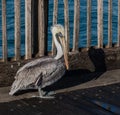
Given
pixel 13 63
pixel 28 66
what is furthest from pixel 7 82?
pixel 28 66

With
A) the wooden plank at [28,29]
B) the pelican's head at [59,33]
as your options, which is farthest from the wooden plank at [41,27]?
the pelican's head at [59,33]

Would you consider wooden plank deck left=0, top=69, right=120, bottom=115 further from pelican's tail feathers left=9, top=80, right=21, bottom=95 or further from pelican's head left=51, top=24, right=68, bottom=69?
pelican's head left=51, top=24, right=68, bottom=69

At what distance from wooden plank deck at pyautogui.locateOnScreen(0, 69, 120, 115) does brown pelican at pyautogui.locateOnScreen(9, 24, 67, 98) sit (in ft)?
0.66

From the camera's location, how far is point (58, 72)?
22.9 ft

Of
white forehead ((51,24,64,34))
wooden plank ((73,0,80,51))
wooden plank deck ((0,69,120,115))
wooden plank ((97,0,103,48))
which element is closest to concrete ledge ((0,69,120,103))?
wooden plank deck ((0,69,120,115))

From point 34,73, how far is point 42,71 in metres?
0.11

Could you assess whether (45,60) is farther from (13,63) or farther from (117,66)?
(117,66)

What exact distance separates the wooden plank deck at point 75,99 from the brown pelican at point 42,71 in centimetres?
20

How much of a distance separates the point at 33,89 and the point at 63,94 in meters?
0.47

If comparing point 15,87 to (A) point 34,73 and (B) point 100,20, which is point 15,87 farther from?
(B) point 100,20

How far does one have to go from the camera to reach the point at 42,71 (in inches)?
271

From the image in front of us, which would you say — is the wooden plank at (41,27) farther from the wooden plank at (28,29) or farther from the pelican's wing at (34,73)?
the pelican's wing at (34,73)

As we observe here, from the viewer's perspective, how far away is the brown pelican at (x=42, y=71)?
270 inches

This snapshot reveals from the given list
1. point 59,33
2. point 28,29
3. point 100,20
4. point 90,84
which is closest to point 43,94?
point 59,33
